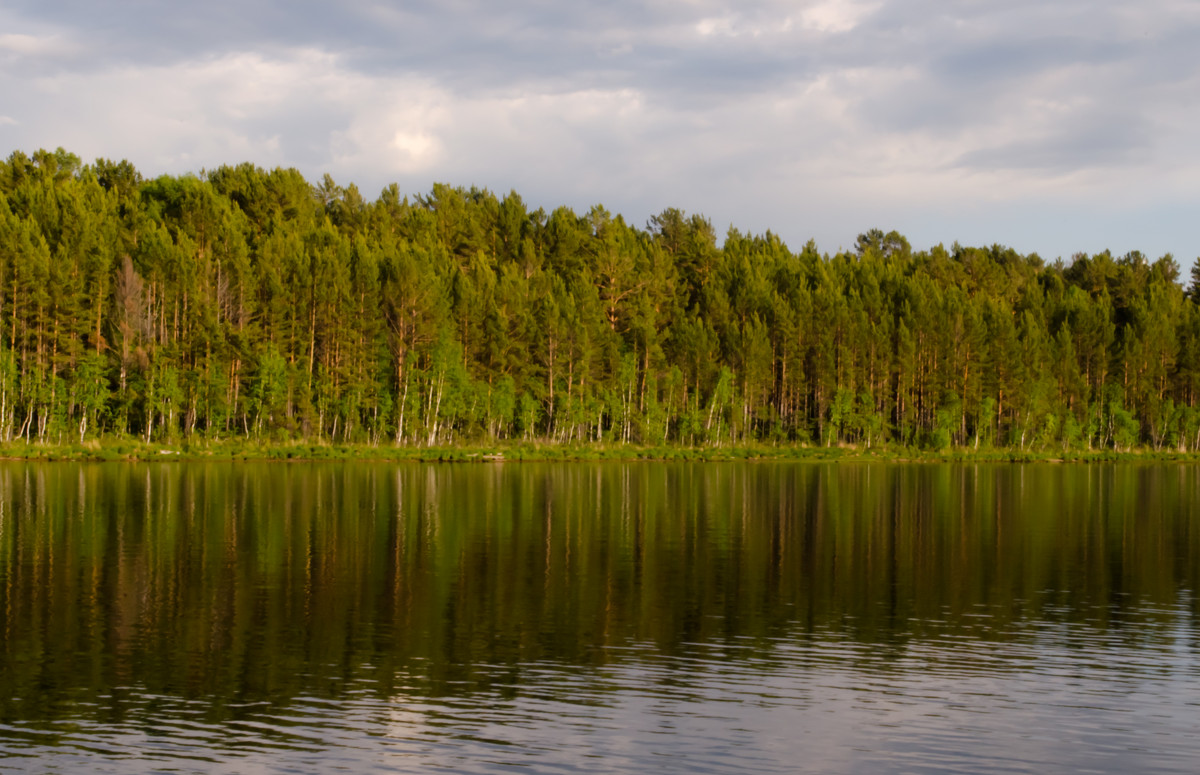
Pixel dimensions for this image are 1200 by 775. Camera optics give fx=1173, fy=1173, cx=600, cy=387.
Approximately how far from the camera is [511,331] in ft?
351

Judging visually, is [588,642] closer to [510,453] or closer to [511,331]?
[510,453]

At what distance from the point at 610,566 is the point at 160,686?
15236 millimetres

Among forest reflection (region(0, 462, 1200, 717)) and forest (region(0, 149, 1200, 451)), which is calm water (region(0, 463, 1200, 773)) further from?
forest (region(0, 149, 1200, 451))

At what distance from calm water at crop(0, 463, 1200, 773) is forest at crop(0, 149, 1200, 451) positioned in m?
47.9

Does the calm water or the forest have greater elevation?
the forest

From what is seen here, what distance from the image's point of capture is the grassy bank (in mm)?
79500

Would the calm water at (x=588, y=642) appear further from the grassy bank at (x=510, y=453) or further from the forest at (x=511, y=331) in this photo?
the forest at (x=511, y=331)

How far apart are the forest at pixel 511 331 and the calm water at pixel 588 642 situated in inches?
1887

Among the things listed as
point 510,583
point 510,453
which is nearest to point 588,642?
point 510,583

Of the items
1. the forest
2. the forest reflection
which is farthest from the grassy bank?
the forest reflection

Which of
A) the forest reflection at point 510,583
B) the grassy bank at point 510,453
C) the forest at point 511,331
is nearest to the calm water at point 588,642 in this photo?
the forest reflection at point 510,583

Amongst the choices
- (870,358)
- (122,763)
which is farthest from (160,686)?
(870,358)

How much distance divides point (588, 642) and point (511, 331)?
8639 centimetres

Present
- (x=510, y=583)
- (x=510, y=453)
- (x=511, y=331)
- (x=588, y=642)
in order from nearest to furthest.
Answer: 1. (x=588, y=642)
2. (x=510, y=583)
3. (x=510, y=453)
4. (x=511, y=331)
